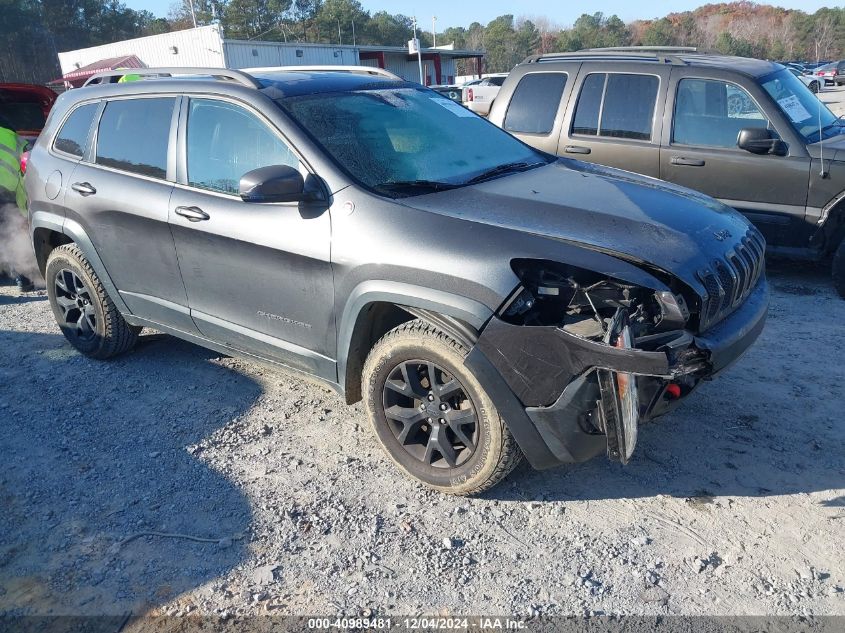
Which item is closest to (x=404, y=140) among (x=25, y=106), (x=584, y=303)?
(x=584, y=303)

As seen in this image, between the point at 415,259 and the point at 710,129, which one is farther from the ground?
the point at 710,129

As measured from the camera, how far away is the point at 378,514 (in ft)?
10.5

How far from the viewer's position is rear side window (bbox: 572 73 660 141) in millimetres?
6223

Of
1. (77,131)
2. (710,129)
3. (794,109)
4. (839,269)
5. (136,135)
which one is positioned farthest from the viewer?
(710,129)

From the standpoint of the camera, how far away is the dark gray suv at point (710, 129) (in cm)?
561

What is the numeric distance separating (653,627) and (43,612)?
7.75 feet

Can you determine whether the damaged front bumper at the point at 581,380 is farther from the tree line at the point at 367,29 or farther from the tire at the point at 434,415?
the tree line at the point at 367,29

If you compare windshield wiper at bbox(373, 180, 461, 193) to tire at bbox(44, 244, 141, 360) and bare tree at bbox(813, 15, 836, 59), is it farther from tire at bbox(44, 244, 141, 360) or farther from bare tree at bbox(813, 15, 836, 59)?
bare tree at bbox(813, 15, 836, 59)

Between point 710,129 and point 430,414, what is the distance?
429cm

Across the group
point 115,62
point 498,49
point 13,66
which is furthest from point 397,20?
point 115,62

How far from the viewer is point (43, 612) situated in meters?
2.72

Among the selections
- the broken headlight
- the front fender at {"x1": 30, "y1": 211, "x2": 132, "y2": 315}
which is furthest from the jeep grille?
the front fender at {"x1": 30, "y1": 211, "x2": 132, "y2": 315}

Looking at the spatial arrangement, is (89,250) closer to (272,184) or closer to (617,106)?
(272,184)

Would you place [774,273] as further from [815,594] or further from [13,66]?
[13,66]
